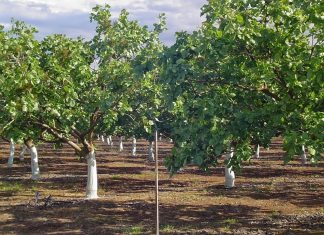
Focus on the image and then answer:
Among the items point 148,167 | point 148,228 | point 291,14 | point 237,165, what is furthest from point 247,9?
point 148,167

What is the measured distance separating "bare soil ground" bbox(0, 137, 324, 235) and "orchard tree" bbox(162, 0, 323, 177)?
5.50m

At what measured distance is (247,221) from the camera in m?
23.0

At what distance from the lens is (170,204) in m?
27.5

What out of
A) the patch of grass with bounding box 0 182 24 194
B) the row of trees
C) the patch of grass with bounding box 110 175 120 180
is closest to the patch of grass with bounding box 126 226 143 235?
the row of trees

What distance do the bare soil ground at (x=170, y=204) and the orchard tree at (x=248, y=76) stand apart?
550 centimetres

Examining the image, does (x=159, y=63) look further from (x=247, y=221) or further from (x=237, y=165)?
(x=247, y=221)

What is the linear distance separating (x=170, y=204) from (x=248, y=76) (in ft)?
40.7

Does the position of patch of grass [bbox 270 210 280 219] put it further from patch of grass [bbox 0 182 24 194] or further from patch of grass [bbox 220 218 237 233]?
patch of grass [bbox 0 182 24 194]

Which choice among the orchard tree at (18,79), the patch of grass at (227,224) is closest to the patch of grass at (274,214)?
the patch of grass at (227,224)

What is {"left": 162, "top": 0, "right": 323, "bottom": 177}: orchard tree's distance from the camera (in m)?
15.9

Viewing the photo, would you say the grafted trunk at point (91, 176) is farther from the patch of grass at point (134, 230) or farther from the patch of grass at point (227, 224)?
the patch of grass at point (227, 224)

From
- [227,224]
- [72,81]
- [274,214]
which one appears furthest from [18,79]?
[274,214]

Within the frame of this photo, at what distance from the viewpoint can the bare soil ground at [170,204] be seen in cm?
2184

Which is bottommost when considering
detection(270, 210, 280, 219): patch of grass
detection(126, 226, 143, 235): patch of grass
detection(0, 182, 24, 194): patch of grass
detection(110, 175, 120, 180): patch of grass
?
detection(126, 226, 143, 235): patch of grass
